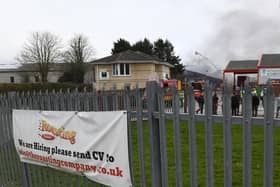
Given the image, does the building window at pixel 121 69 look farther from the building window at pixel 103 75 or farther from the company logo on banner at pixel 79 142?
the company logo on banner at pixel 79 142

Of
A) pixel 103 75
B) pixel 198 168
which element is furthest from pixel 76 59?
pixel 198 168

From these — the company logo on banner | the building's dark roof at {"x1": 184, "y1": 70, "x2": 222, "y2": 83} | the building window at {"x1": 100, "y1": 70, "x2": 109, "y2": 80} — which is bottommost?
the company logo on banner

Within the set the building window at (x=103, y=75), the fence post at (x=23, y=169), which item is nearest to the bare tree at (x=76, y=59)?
the building window at (x=103, y=75)

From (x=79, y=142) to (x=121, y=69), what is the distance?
38.5 m

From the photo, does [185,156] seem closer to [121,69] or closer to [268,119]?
[268,119]

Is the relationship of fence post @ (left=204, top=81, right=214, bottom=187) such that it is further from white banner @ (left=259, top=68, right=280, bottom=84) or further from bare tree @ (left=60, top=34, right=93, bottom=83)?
bare tree @ (left=60, top=34, right=93, bottom=83)

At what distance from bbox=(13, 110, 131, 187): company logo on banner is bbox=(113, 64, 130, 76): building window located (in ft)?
122

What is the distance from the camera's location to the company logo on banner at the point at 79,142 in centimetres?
321

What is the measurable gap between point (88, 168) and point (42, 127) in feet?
3.31

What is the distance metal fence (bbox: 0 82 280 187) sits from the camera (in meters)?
2.30

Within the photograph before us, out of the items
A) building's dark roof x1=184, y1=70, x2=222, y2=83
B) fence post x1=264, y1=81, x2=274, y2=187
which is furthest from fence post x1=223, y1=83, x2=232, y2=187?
building's dark roof x1=184, y1=70, x2=222, y2=83

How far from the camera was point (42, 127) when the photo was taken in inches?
162

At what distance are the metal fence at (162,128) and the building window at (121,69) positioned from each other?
120 feet

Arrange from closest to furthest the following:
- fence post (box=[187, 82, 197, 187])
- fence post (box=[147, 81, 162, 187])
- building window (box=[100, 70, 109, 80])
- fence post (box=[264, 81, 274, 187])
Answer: fence post (box=[264, 81, 274, 187])
fence post (box=[187, 82, 197, 187])
fence post (box=[147, 81, 162, 187])
building window (box=[100, 70, 109, 80])
